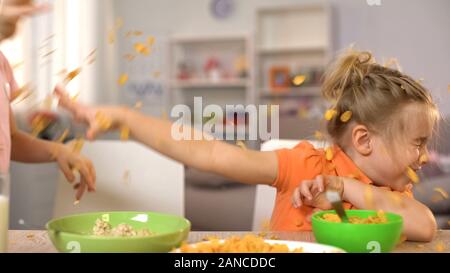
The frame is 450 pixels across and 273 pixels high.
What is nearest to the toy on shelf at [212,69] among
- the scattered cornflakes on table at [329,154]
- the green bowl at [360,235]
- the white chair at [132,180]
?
the white chair at [132,180]

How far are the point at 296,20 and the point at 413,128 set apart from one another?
3816 millimetres

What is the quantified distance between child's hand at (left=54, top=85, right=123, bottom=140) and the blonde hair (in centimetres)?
46

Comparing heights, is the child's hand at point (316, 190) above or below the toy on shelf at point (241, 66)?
above

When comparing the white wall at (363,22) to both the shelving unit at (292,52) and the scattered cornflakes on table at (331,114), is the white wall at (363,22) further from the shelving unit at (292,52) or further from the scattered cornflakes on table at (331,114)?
the scattered cornflakes on table at (331,114)

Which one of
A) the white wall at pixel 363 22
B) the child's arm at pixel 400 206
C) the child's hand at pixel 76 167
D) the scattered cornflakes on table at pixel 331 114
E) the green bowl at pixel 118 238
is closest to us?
the green bowl at pixel 118 238

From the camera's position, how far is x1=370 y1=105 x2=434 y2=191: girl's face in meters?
0.98

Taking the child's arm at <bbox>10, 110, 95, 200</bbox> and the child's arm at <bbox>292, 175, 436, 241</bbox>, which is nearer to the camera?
the child's arm at <bbox>292, 175, 436, 241</bbox>

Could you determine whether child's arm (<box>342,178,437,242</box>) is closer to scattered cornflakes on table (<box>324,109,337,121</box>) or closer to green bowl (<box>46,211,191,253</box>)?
scattered cornflakes on table (<box>324,109,337,121</box>)

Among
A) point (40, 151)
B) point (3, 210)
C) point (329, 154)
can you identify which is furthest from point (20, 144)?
point (329, 154)

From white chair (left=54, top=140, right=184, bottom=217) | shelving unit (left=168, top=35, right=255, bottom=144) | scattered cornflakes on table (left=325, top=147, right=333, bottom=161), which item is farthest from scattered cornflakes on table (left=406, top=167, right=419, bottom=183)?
shelving unit (left=168, top=35, right=255, bottom=144)

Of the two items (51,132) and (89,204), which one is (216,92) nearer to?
(51,132)

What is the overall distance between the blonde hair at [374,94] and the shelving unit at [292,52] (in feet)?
11.3

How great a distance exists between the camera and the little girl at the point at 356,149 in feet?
2.92

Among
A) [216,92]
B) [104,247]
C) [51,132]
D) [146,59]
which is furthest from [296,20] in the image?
[104,247]
